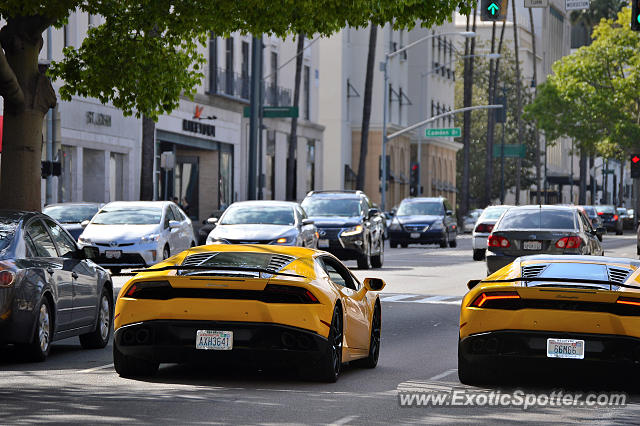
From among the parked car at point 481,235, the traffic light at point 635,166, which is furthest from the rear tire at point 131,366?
the traffic light at point 635,166

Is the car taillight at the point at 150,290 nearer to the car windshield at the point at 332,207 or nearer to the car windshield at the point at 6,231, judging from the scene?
the car windshield at the point at 6,231

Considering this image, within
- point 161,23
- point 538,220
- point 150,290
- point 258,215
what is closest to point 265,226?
point 258,215

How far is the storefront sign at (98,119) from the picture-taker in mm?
49144

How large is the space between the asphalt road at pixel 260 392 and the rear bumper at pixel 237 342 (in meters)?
0.26

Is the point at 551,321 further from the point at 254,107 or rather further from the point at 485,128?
the point at 485,128

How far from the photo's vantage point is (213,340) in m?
11.5

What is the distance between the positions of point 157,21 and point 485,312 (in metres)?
12.2

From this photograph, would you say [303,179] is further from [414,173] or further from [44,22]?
[44,22]

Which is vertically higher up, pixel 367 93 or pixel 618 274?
pixel 367 93

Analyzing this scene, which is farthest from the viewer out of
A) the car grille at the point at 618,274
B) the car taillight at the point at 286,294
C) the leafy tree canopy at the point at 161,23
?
the leafy tree canopy at the point at 161,23

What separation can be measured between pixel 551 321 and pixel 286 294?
2.17 meters

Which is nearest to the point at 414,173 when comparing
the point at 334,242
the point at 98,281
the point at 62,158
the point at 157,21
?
the point at 62,158

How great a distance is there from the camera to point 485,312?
1175cm

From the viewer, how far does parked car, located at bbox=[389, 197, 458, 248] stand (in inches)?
1866
